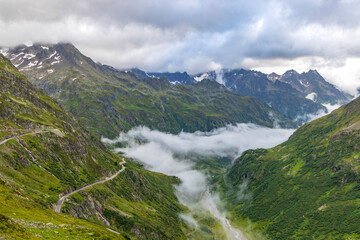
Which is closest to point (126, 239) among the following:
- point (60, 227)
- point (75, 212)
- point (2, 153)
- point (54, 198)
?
point (75, 212)

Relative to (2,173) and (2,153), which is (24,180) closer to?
(2,173)

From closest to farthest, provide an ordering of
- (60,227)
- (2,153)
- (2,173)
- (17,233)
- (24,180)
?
(17,233)
(60,227)
(2,173)
(24,180)
(2,153)

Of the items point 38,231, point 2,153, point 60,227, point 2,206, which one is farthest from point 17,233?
point 2,153

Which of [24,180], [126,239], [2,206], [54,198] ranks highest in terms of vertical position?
[2,206]

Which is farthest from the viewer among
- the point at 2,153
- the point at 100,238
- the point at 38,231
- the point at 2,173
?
the point at 2,153

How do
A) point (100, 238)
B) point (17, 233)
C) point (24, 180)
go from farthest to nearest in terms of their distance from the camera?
1. point (24, 180)
2. point (100, 238)
3. point (17, 233)

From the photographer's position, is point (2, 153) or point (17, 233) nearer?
point (17, 233)

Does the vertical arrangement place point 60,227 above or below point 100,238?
above

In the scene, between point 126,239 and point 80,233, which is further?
point 126,239

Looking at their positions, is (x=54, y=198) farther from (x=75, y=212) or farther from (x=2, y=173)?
(x=2, y=173)
